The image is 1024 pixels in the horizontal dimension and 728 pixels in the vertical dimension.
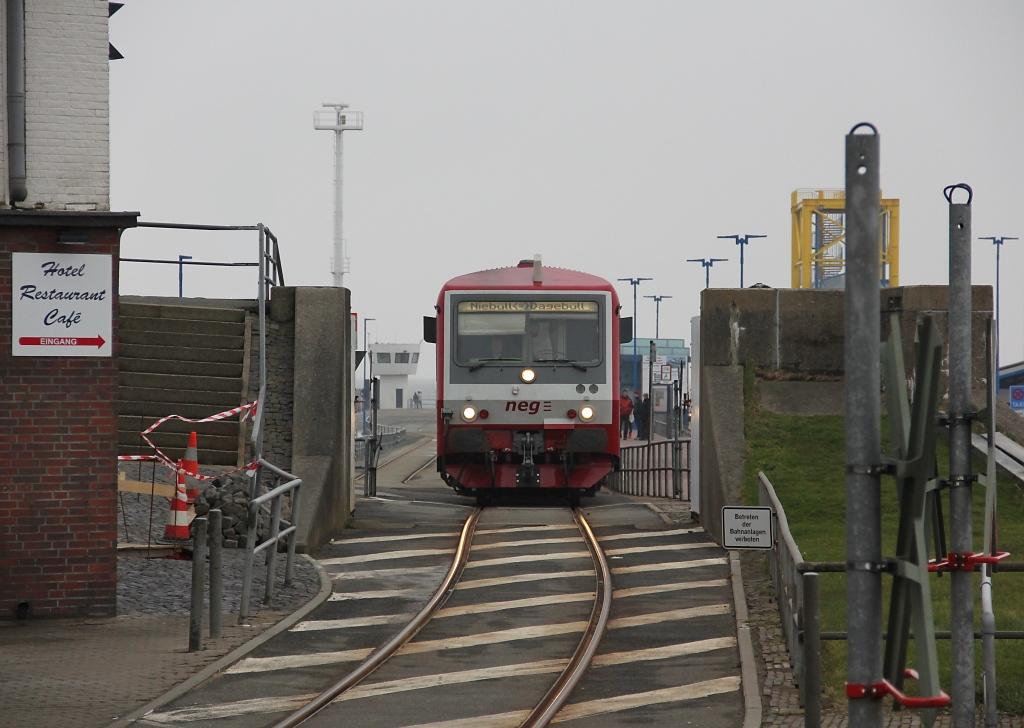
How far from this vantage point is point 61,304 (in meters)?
13.0

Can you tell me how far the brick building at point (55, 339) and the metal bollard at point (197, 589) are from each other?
1504 mm

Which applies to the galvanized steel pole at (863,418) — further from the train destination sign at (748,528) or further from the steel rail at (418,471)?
the steel rail at (418,471)

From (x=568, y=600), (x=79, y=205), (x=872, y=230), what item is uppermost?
(x=79, y=205)

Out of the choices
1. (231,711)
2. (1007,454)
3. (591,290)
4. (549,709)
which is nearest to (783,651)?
(549,709)

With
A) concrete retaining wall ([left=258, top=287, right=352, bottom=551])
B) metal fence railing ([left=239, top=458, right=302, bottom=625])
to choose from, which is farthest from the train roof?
metal fence railing ([left=239, top=458, right=302, bottom=625])

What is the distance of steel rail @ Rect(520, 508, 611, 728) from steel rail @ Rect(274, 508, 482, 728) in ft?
4.44

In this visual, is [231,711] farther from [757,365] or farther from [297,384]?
[757,365]

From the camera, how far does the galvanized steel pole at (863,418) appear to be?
4055 mm

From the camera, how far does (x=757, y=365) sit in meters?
22.2

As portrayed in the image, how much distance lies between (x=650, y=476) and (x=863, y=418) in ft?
85.6

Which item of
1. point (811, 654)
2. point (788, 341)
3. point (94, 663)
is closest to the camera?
point (811, 654)

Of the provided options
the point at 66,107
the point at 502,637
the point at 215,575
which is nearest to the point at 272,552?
the point at 215,575

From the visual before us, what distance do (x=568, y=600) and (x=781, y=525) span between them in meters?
3.23

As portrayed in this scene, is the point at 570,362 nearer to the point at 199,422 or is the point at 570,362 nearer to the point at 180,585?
the point at 199,422
